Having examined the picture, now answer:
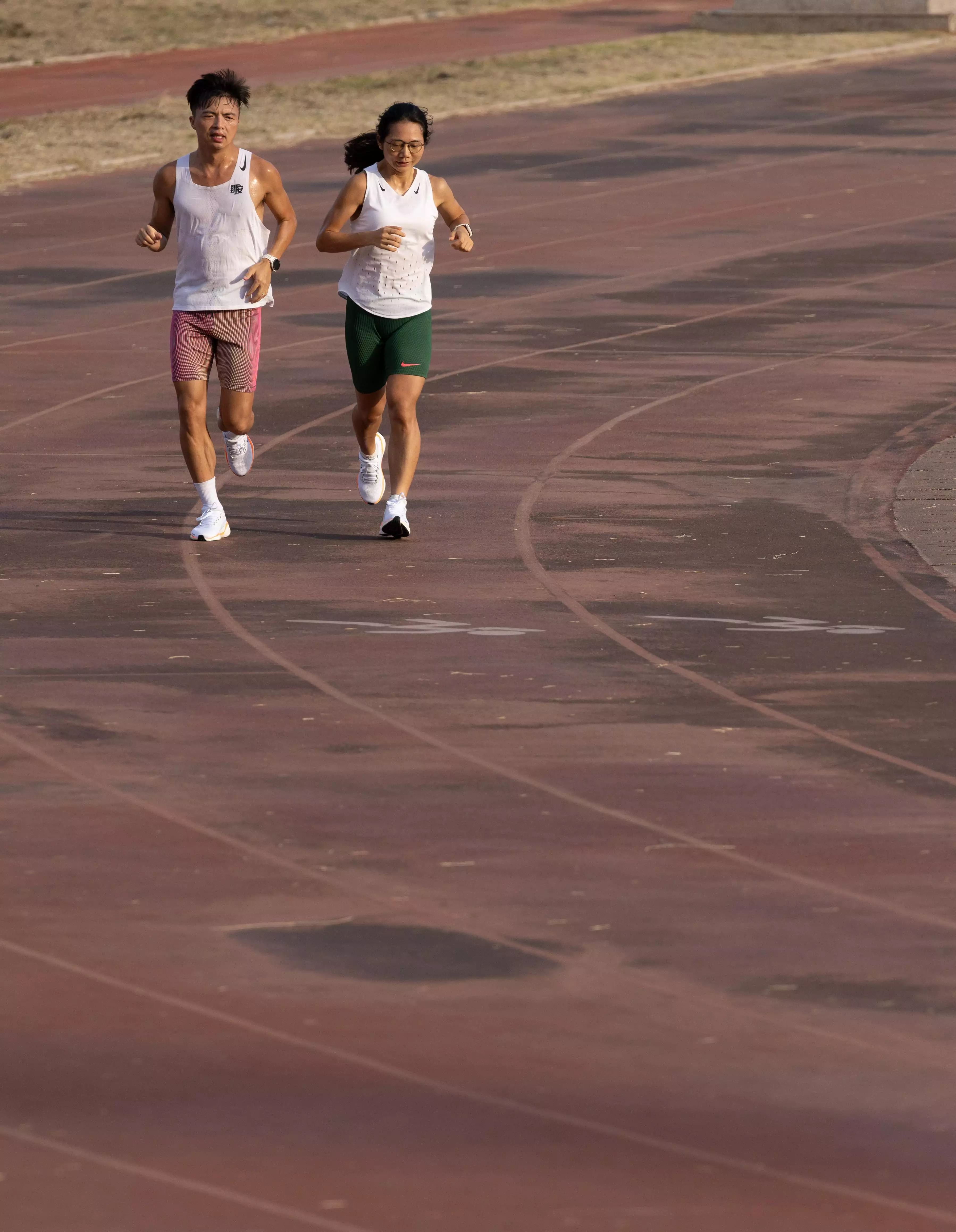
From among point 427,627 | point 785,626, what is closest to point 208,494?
point 427,627

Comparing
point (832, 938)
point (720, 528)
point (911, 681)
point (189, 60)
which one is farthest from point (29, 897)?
point (189, 60)

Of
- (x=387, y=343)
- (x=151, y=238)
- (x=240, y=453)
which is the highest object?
(x=151, y=238)

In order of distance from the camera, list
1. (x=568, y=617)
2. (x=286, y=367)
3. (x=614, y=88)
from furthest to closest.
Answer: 1. (x=614, y=88)
2. (x=286, y=367)
3. (x=568, y=617)

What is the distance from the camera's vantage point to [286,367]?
60.1 ft

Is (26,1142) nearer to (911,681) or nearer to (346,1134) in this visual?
(346,1134)

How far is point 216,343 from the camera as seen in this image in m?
12.4

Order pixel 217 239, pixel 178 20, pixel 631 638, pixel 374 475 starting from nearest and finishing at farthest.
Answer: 1. pixel 631 638
2. pixel 217 239
3. pixel 374 475
4. pixel 178 20

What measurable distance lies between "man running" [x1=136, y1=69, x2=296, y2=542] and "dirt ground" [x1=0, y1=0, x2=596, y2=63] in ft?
110

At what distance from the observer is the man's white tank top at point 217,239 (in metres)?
12.1

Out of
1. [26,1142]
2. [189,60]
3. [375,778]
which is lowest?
[189,60]

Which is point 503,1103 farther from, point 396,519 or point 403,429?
point 403,429

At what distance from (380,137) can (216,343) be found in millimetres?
1189

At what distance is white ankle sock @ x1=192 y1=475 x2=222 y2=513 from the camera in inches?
491

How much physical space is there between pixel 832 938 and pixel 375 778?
6.56 ft
